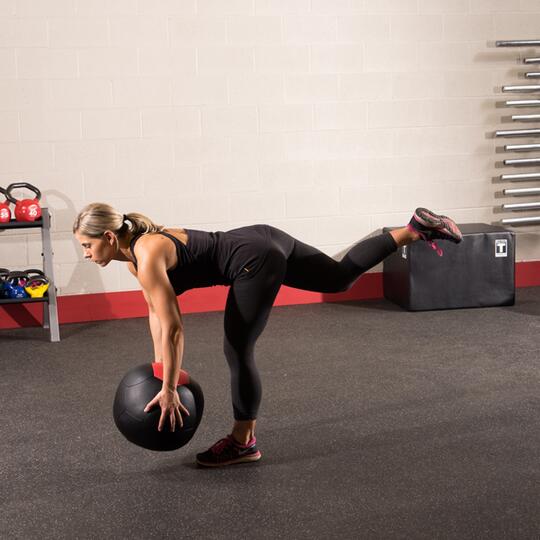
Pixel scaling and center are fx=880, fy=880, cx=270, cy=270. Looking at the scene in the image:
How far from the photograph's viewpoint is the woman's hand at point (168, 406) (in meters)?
2.92

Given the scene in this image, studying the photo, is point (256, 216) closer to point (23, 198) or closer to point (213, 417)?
point (23, 198)

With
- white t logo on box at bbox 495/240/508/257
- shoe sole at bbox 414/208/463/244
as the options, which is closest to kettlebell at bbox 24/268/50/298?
shoe sole at bbox 414/208/463/244

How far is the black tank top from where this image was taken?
309 centimetres

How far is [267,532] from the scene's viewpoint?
2771 millimetres

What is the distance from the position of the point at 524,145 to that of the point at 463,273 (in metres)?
1.17

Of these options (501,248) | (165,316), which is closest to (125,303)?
(501,248)

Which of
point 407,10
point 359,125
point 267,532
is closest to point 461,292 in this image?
point 359,125

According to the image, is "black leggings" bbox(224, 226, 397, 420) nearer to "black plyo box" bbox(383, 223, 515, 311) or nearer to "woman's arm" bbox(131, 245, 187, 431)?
"woman's arm" bbox(131, 245, 187, 431)

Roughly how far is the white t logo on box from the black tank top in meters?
3.13

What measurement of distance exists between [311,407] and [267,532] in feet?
4.27

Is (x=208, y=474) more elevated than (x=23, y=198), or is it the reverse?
(x=23, y=198)

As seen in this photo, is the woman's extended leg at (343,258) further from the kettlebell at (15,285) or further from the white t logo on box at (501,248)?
the kettlebell at (15,285)

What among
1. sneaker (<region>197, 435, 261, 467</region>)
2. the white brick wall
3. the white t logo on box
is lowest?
sneaker (<region>197, 435, 261, 467</region>)

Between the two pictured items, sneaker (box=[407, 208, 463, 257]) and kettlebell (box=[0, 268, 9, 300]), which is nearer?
sneaker (box=[407, 208, 463, 257])
